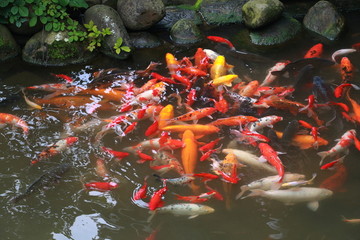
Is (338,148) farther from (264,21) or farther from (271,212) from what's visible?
(264,21)

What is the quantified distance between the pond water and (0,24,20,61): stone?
1.62 metres

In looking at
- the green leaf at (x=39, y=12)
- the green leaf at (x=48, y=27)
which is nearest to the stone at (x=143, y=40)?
the green leaf at (x=48, y=27)

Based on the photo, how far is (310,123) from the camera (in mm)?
5371

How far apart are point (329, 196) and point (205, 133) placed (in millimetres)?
1654

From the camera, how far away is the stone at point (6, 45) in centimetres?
710

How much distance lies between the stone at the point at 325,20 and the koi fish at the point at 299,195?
173 inches

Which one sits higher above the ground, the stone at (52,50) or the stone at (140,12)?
the stone at (140,12)

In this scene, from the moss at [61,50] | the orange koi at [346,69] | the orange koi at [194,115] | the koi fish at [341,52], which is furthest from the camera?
the moss at [61,50]

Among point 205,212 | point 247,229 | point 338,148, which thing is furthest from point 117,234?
point 338,148

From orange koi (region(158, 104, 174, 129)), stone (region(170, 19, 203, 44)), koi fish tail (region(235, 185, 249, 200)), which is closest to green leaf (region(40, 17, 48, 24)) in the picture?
stone (region(170, 19, 203, 44))

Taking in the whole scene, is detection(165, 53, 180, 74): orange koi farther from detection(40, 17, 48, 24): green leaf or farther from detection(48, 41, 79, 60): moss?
detection(40, 17, 48, 24): green leaf

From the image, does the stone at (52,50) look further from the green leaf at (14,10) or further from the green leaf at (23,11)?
the green leaf at (14,10)

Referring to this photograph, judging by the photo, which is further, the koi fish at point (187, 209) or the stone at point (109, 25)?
the stone at point (109, 25)

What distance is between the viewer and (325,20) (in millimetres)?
7930
